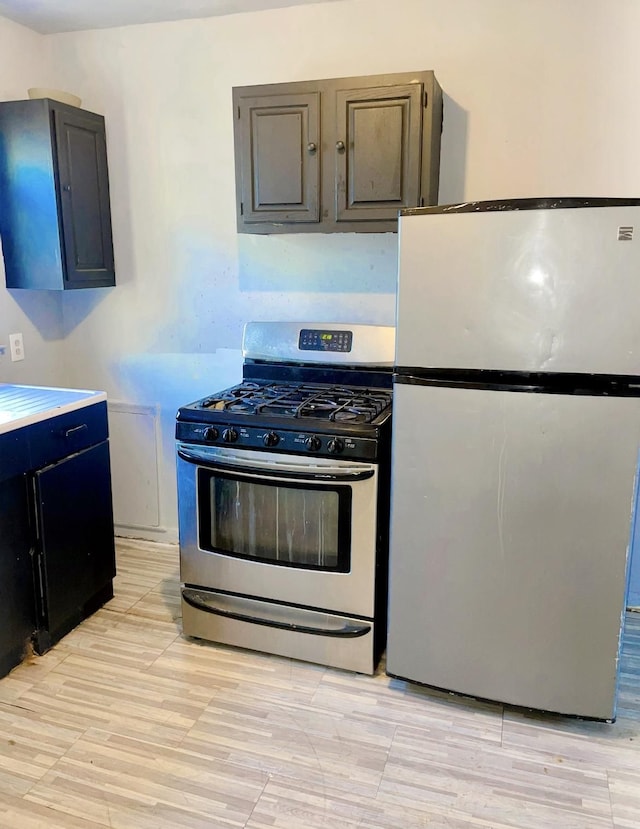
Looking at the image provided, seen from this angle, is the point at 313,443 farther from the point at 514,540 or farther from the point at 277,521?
the point at 514,540

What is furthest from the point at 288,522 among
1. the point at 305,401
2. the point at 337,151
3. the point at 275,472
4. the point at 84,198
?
the point at 84,198

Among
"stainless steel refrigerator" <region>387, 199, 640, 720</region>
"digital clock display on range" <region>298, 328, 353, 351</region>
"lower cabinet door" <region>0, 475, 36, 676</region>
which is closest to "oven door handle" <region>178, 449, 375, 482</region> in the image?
"stainless steel refrigerator" <region>387, 199, 640, 720</region>

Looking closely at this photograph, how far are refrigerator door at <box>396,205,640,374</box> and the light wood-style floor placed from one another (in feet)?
3.78

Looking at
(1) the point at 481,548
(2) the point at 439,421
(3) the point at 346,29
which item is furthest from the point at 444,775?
(3) the point at 346,29

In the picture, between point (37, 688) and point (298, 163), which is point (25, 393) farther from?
point (298, 163)

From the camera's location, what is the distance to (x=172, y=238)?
3.02 metres

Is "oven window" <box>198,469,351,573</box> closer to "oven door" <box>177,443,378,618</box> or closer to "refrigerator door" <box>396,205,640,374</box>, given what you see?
"oven door" <box>177,443,378,618</box>

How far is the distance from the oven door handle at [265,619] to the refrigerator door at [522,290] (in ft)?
3.23

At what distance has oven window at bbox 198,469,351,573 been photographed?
2207mm

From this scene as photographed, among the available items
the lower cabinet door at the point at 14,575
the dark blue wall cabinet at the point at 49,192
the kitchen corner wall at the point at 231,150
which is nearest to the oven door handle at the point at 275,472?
the lower cabinet door at the point at 14,575

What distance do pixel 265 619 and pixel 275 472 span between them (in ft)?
1.90

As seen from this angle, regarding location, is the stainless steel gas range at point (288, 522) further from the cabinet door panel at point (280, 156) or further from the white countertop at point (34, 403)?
the cabinet door panel at point (280, 156)

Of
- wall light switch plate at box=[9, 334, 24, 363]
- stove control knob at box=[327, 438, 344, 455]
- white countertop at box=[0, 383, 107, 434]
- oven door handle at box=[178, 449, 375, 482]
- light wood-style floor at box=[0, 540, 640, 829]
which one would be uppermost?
wall light switch plate at box=[9, 334, 24, 363]

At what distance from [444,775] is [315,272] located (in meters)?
1.96
